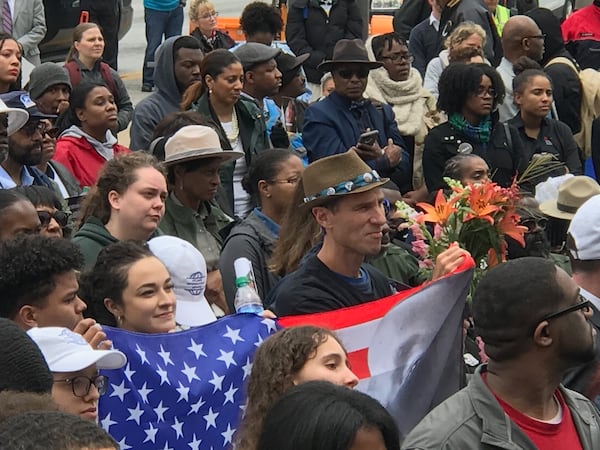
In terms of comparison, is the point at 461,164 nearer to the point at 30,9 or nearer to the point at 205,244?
the point at 205,244

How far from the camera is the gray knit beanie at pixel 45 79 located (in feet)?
30.3

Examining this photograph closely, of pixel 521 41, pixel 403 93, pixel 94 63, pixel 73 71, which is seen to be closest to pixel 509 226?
pixel 403 93

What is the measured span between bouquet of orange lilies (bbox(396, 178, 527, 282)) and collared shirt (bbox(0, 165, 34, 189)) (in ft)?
7.73

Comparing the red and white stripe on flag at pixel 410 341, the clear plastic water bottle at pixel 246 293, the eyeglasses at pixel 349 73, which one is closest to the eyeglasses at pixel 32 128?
the clear plastic water bottle at pixel 246 293

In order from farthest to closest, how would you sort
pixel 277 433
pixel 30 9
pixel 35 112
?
pixel 30 9
pixel 35 112
pixel 277 433

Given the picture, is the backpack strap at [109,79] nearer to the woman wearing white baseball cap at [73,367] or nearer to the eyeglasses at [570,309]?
the woman wearing white baseball cap at [73,367]

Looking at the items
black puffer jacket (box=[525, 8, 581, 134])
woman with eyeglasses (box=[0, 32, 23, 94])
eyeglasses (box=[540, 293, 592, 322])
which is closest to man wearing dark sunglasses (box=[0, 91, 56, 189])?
woman with eyeglasses (box=[0, 32, 23, 94])

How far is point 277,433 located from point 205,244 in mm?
3980

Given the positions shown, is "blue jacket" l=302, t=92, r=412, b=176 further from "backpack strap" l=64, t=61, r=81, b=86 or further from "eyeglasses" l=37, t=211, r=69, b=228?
"eyeglasses" l=37, t=211, r=69, b=228

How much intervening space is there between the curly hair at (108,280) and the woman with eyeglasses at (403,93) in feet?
16.1

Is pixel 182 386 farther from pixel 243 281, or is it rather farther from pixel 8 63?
pixel 8 63

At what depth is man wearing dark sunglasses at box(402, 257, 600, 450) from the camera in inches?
156

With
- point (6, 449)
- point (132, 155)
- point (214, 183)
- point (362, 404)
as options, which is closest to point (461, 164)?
point (214, 183)

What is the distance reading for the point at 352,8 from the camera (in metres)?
13.2
